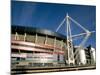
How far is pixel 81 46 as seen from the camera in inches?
81.4

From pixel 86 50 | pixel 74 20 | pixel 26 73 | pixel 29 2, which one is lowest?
pixel 26 73

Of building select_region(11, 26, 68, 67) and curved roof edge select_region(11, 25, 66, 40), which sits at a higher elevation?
curved roof edge select_region(11, 25, 66, 40)

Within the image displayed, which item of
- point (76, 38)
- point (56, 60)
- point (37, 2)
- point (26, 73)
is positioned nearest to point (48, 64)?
point (56, 60)

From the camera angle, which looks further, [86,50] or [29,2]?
[86,50]

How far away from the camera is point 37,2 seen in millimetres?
1962

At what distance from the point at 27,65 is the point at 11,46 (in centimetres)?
20

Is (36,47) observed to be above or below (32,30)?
below

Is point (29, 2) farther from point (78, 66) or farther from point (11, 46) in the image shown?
point (78, 66)

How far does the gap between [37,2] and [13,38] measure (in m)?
0.35

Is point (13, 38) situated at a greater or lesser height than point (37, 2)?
lesser

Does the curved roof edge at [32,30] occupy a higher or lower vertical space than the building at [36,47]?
higher

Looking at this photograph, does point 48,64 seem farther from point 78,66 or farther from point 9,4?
point 9,4

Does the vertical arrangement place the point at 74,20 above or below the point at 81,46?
above

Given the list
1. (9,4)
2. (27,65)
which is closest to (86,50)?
(27,65)
